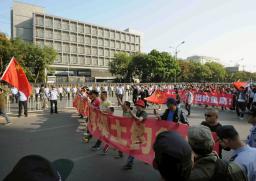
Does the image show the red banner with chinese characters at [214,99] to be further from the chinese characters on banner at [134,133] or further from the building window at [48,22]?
the building window at [48,22]

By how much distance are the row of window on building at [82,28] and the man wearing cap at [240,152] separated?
89.0m

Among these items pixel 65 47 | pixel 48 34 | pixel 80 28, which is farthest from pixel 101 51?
pixel 48 34

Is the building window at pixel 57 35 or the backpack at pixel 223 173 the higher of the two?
the building window at pixel 57 35

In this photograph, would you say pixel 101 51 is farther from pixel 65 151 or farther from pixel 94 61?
pixel 65 151

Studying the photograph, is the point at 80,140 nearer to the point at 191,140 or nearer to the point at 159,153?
the point at 191,140

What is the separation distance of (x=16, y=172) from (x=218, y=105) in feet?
71.2

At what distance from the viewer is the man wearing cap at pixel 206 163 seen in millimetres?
2311

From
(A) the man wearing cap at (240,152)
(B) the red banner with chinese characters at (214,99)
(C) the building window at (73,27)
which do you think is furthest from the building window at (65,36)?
(A) the man wearing cap at (240,152)

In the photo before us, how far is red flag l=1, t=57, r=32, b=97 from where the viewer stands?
1290 centimetres

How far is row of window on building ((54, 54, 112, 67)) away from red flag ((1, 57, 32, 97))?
3080 inches

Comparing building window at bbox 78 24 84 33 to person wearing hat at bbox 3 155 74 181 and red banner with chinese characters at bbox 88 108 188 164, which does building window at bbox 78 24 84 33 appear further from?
person wearing hat at bbox 3 155 74 181

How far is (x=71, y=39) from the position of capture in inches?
3740

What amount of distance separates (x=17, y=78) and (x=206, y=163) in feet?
39.9

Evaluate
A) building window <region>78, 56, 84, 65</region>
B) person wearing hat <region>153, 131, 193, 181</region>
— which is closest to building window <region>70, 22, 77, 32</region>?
building window <region>78, 56, 84, 65</region>
